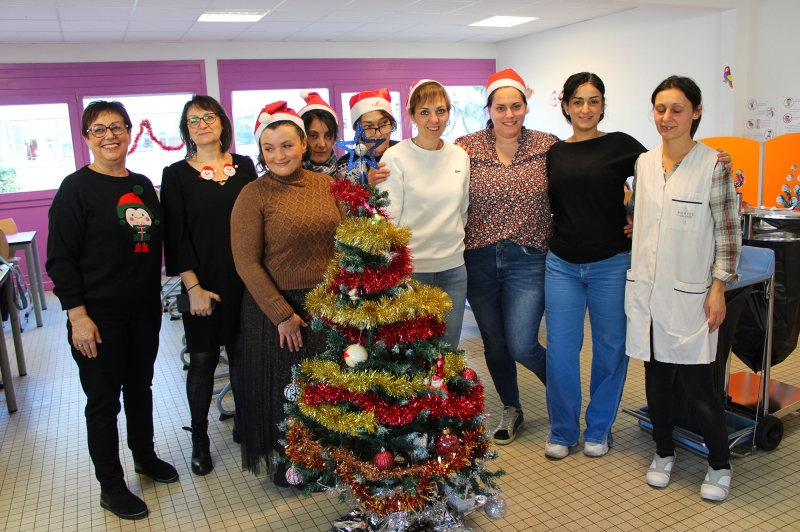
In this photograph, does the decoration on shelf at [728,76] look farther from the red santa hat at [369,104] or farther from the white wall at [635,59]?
the red santa hat at [369,104]

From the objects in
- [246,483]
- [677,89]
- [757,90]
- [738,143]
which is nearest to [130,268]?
[246,483]

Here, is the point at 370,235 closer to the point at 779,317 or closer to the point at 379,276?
the point at 379,276

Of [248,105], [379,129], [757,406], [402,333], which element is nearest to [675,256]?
[757,406]

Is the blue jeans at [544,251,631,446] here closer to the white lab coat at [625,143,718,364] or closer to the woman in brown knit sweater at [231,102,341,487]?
the white lab coat at [625,143,718,364]

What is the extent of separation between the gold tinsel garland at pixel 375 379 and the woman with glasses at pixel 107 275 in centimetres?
82

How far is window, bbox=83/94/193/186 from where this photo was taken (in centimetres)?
747

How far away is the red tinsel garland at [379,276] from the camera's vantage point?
5.86 feet

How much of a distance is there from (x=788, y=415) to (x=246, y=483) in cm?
241

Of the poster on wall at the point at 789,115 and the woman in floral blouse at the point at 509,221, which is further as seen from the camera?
the poster on wall at the point at 789,115

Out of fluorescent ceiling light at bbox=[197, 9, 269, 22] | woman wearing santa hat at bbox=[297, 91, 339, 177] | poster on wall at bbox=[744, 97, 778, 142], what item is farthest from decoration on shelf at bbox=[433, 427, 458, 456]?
poster on wall at bbox=[744, 97, 778, 142]

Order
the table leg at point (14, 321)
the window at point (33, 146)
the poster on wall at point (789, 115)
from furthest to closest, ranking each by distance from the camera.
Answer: the window at point (33, 146), the poster on wall at point (789, 115), the table leg at point (14, 321)

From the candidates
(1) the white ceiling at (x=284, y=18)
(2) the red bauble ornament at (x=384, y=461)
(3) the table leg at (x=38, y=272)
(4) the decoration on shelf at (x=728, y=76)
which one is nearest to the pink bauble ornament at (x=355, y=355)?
(2) the red bauble ornament at (x=384, y=461)

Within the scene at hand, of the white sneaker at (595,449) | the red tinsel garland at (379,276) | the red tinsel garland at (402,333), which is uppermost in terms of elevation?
the red tinsel garland at (379,276)

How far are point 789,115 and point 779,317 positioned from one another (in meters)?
3.92
